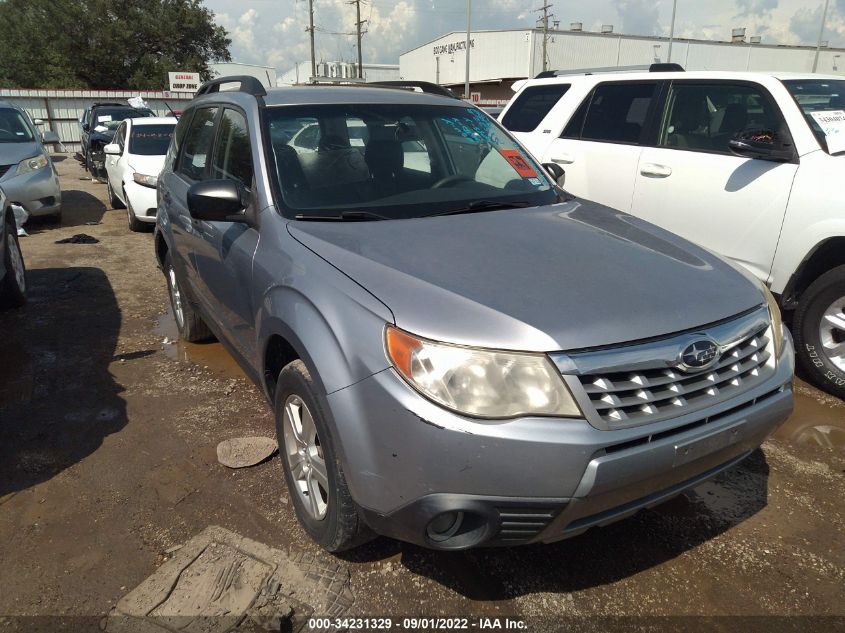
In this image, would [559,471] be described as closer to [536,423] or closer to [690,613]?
[536,423]

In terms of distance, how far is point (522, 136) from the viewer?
20.7 ft

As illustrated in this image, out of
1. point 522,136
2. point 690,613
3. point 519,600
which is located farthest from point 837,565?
point 522,136

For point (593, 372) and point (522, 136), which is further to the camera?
point (522, 136)

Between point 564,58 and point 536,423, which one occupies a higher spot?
point 564,58

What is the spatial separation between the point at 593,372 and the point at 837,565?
1.53 metres

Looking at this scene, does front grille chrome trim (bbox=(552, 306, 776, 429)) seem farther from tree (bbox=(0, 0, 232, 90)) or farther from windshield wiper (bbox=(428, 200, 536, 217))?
tree (bbox=(0, 0, 232, 90))

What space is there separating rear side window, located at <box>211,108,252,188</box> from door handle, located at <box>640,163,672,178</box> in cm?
324

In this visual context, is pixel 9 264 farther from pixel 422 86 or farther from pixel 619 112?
pixel 619 112

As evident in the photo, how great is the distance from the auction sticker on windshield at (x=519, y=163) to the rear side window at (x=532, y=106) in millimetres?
2799

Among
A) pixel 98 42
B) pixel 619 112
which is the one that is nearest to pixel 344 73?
pixel 98 42

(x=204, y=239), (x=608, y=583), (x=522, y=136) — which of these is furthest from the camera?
(x=522, y=136)

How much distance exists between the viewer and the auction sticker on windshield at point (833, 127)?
158 inches

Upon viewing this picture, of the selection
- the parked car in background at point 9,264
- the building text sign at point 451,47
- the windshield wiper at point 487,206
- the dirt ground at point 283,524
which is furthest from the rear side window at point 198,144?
the building text sign at point 451,47

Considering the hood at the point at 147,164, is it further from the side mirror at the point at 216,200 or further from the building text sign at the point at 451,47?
the building text sign at the point at 451,47
